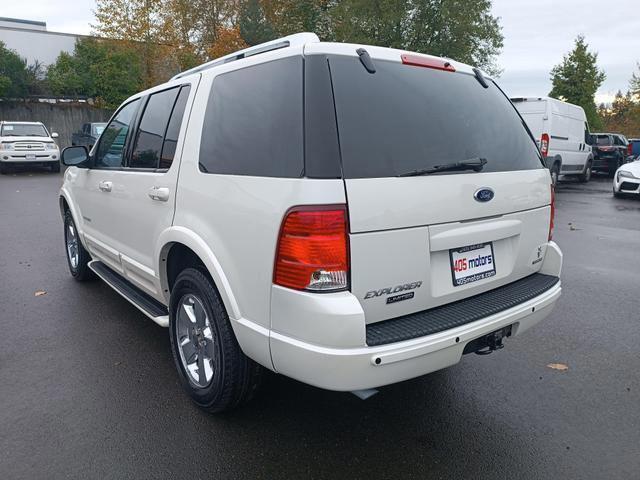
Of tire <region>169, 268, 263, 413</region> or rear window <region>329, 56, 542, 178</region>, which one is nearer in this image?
rear window <region>329, 56, 542, 178</region>

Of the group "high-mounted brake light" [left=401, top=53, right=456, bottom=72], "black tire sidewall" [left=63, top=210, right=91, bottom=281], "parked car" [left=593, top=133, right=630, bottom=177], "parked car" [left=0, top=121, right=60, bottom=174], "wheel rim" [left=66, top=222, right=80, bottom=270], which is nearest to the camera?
"high-mounted brake light" [left=401, top=53, right=456, bottom=72]

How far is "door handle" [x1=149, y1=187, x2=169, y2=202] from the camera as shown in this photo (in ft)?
9.95

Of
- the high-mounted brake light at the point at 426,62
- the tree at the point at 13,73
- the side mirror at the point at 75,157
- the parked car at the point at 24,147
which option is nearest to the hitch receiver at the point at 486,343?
the high-mounted brake light at the point at 426,62

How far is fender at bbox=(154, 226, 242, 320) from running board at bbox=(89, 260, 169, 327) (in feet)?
0.78

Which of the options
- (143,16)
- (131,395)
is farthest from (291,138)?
(143,16)

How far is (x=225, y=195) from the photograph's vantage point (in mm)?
2510

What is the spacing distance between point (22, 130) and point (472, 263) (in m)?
20.0

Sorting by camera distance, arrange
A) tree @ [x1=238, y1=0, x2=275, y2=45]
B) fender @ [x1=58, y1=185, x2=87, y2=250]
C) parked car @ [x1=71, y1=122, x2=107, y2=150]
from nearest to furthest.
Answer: fender @ [x1=58, y1=185, x2=87, y2=250]
parked car @ [x1=71, y1=122, x2=107, y2=150]
tree @ [x1=238, y1=0, x2=275, y2=45]

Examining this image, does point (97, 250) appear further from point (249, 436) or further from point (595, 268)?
point (595, 268)

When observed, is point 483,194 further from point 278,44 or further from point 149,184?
A: point 149,184

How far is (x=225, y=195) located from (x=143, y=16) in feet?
88.2

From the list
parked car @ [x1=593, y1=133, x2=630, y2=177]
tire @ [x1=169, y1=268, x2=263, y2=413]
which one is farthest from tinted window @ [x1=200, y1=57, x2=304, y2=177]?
parked car @ [x1=593, y1=133, x2=630, y2=177]

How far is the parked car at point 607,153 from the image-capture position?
21000mm

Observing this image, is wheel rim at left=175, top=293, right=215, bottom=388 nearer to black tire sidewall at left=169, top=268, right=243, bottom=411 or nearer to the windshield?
black tire sidewall at left=169, top=268, right=243, bottom=411
